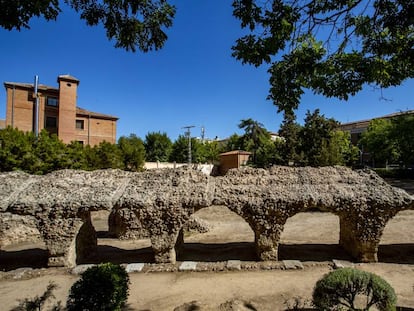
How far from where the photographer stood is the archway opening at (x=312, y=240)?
35.6 feet

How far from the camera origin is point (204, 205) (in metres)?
9.67

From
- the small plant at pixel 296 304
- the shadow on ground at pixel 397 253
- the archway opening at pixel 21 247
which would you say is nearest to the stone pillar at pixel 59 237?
the archway opening at pixel 21 247

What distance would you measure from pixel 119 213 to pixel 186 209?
621 cm

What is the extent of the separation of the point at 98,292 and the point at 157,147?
154 feet

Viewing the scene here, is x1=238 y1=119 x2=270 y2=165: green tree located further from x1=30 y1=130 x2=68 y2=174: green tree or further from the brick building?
x1=30 y1=130 x2=68 y2=174: green tree

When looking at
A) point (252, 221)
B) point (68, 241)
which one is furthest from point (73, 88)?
Answer: point (252, 221)

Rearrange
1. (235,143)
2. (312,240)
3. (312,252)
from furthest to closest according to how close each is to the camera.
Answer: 1. (235,143)
2. (312,240)
3. (312,252)

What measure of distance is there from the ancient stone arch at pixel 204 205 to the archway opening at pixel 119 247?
1.42m

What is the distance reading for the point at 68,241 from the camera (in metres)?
9.77

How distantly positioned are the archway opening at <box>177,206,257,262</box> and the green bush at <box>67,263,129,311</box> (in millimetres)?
5097

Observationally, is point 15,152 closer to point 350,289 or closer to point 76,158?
point 76,158

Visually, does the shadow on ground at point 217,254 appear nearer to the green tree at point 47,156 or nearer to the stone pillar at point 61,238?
the stone pillar at point 61,238

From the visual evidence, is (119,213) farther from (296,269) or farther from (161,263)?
(296,269)

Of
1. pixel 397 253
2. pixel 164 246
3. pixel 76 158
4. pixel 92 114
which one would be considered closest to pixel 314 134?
pixel 397 253
